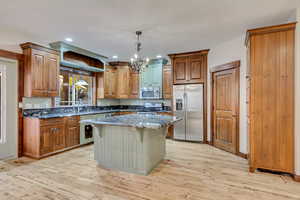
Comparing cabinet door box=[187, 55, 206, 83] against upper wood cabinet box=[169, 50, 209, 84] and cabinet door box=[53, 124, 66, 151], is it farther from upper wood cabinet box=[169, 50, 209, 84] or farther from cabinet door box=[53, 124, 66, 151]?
cabinet door box=[53, 124, 66, 151]

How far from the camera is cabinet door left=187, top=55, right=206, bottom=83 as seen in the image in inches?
194

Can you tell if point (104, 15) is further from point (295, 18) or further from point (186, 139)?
point (186, 139)

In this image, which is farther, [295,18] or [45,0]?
[295,18]

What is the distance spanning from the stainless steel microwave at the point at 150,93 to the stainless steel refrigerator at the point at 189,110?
723mm

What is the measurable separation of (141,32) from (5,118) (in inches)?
132

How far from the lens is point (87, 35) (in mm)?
3672

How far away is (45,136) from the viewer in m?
3.74

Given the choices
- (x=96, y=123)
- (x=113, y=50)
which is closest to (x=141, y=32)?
(x=113, y=50)

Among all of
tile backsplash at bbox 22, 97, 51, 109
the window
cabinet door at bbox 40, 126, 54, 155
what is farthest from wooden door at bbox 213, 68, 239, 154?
tile backsplash at bbox 22, 97, 51, 109

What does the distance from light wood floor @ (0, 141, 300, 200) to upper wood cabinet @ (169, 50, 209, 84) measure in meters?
2.33

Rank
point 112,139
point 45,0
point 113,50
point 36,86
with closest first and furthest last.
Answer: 1. point 45,0
2. point 112,139
3. point 36,86
4. point 113,50

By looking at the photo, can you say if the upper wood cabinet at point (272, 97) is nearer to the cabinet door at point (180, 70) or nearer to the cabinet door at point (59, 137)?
the cabinet door at point (180, 70)

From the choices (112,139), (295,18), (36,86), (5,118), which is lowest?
(112,139)

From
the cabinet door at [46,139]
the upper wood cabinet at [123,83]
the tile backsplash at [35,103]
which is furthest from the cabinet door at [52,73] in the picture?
the upper wood cabinet at [123,83]
